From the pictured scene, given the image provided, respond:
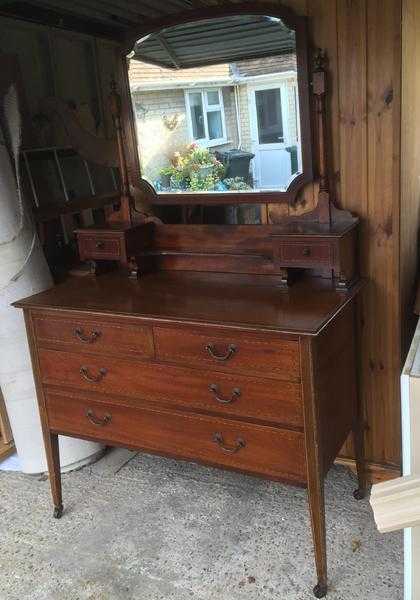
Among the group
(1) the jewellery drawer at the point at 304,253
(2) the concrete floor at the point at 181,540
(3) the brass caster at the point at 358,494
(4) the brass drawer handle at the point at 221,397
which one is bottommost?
(2) the concrete floor at the point at 181,540

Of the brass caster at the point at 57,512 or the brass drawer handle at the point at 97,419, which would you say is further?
the brass caster at the point at 57,512

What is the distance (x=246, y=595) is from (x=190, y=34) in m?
1.92

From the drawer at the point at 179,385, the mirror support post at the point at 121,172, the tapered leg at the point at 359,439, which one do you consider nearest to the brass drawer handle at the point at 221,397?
the drawer at the point at 179,385

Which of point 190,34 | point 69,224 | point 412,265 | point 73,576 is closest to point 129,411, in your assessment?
point 73,576

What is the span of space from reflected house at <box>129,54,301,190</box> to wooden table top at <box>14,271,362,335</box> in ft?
1.29

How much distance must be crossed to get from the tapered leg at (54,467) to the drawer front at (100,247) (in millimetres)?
716

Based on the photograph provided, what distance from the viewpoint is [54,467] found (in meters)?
2.31

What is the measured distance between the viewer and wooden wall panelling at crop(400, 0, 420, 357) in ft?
6.49

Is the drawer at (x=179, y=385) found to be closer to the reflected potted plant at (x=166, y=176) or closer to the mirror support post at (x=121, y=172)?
the mirror support post at (x=121, y=172)

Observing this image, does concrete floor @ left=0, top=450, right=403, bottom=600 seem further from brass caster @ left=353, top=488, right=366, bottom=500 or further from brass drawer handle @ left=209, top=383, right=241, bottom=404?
brass drawer handle @ left=209, top=383, right=241, bottom=404

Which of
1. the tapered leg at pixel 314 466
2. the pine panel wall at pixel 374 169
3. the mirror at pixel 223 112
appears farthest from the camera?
the mirror at pixel 223 112

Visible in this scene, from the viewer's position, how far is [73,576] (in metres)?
2.03

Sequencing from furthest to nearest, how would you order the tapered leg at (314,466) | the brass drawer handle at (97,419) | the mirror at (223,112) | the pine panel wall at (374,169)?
1. the brass drawer handle at (97,419)
2. the mirror at (223,112)
3. the pine panel wall at (374,169)
4. the tapered leg at (314,466)

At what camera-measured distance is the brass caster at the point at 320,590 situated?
1.85 metres
